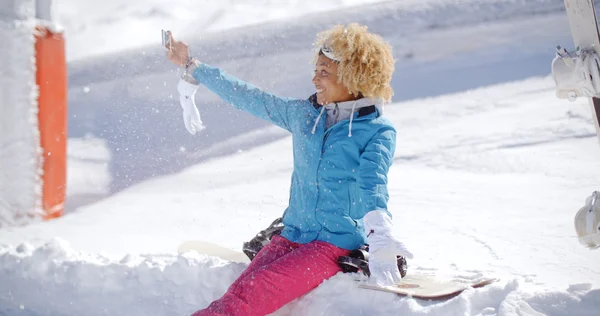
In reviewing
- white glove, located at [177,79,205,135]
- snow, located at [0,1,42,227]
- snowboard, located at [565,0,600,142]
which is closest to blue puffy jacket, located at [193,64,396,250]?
white glove, located at [177,79,205,135]

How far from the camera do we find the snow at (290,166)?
293 centimetres

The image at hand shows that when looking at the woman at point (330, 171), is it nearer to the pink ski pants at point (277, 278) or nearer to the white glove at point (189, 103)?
the pink ski pants at point (277, 278)

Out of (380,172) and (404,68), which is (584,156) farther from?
(380,172)

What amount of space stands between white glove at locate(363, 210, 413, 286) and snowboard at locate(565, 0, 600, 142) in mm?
849

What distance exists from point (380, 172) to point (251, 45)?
514 cm

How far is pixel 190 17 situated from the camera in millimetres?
9336

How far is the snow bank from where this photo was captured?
2410 mm

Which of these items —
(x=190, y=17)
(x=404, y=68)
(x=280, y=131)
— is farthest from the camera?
(x=190, y=17)

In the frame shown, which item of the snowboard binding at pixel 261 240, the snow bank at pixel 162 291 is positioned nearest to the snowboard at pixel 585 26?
the snow bank at pixel 162 291

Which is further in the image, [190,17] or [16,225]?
[190,17]

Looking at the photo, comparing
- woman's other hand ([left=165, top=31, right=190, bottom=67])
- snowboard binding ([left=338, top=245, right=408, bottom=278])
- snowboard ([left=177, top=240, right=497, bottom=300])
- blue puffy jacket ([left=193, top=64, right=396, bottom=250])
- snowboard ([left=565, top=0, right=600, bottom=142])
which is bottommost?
snowboard ([left=177, top=240, right=497, bottom=300])

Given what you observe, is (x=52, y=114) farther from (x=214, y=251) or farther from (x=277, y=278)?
(x=277, y=278)

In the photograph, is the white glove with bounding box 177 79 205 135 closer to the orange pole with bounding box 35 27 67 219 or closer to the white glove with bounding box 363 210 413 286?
the white glove with bounding box 363 210 413 286

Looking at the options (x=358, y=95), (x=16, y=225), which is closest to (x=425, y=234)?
(x=358, y=95)
